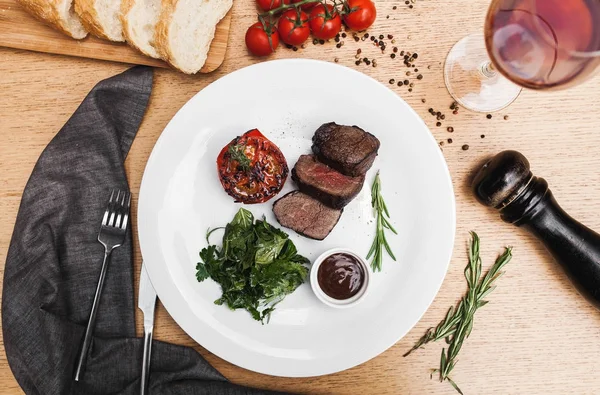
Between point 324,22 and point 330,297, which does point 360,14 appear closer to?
point 324,22

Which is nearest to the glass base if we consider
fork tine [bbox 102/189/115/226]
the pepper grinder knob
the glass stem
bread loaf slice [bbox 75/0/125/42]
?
the glass stem

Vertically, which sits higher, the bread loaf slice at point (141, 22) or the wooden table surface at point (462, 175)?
the bread loaf slice at point (141, 22)

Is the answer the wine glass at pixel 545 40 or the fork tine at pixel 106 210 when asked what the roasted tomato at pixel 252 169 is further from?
the wine glass at pixel 545 40

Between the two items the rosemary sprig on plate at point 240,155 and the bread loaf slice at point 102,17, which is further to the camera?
the bread loaf slice at point 102,17

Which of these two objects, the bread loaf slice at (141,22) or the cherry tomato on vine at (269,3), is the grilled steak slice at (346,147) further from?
the bread loaf slice at (141,22)

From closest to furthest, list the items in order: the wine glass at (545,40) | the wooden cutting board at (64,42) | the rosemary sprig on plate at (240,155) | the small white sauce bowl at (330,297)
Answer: the wine glass at (545,40) < the rosemary sprig on plate at (240,155) < the small white sauce bowl at (330,297) < the wooden cutting board at (64,42)

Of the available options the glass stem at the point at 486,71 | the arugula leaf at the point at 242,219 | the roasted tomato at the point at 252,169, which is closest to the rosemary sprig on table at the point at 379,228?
the roasted tomato at the point at 252,169

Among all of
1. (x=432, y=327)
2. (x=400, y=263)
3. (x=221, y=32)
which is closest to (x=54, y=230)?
(x=221, y=32)

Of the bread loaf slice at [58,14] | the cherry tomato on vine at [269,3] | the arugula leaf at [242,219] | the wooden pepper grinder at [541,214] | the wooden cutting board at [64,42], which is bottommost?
the arugula leaf at [242,219]

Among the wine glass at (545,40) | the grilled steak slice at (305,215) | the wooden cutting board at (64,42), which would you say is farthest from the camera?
the wooden cutting board at (64,42)
